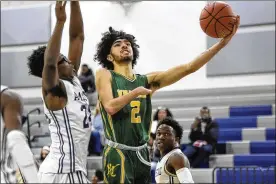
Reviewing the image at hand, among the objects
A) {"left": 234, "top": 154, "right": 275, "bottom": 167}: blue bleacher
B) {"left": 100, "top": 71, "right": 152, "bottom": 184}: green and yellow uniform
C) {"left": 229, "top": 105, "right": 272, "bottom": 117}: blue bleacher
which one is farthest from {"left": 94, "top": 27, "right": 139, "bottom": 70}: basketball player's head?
{"left": 229, "top": 105, "right": 272, "bottom": 117}: blue bleacher

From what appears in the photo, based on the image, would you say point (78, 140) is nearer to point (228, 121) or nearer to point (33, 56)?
point (33, 56)

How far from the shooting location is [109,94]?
4.51 m

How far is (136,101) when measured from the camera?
4.62 metres

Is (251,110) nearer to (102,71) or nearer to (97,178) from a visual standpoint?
(97,178)

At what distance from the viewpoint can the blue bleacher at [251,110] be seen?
11.5 meters

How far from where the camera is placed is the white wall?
13.1 m

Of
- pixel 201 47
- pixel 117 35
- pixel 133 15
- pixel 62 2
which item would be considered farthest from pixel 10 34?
pixel 62 2

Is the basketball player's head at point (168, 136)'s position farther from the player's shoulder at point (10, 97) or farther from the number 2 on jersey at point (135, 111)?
the player's shoulder at point (10, 97)

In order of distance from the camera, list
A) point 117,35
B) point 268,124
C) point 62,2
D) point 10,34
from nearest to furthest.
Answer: point 62,2
point 117,35
point 268,124
point 10,34

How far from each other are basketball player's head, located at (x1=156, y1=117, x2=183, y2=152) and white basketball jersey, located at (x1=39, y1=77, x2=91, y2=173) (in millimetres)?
1326

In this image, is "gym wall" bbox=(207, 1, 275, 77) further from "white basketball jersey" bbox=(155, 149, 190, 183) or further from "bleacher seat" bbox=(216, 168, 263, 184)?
"white basketball jersey" bbox=(155, 149, 190, 183)

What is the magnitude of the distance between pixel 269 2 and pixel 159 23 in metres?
2.48

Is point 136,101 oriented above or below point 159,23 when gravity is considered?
below

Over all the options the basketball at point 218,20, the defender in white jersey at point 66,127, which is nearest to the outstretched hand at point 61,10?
the defender in white jersey at point 66,127
